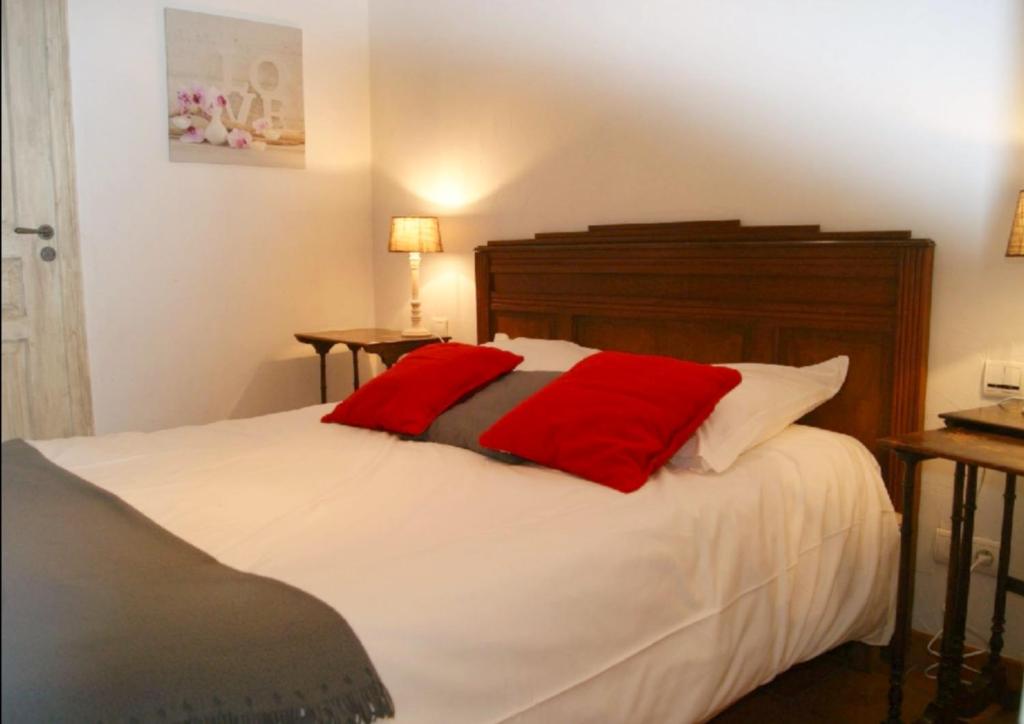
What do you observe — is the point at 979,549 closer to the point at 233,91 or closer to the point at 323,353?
the point at 323,353

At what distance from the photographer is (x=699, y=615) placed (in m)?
1.67

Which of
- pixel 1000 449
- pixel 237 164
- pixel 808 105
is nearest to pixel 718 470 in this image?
pixel 1000 449

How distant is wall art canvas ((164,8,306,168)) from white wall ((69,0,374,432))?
0.15 feet

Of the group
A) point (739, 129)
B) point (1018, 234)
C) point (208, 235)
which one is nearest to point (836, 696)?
point (1018, 234)

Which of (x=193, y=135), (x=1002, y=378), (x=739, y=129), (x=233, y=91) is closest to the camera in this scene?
(x=1002, y=378)

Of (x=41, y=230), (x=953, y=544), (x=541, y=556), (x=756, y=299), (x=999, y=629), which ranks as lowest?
(x=999, y=629)

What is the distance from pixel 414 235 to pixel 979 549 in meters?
2.26

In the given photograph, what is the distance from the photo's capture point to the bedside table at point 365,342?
3.37 m

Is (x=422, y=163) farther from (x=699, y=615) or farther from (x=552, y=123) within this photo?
(x=699, y=615)

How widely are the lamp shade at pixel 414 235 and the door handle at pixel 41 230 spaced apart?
2256 mm

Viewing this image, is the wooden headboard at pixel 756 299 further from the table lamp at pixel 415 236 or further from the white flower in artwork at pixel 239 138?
the white flower in artwork at pixel 239 138

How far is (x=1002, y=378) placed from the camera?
6.89 feet

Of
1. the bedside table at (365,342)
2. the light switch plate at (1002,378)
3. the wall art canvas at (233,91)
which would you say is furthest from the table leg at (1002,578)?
the wall art canvas at (233,91)

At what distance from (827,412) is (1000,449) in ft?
1.99
